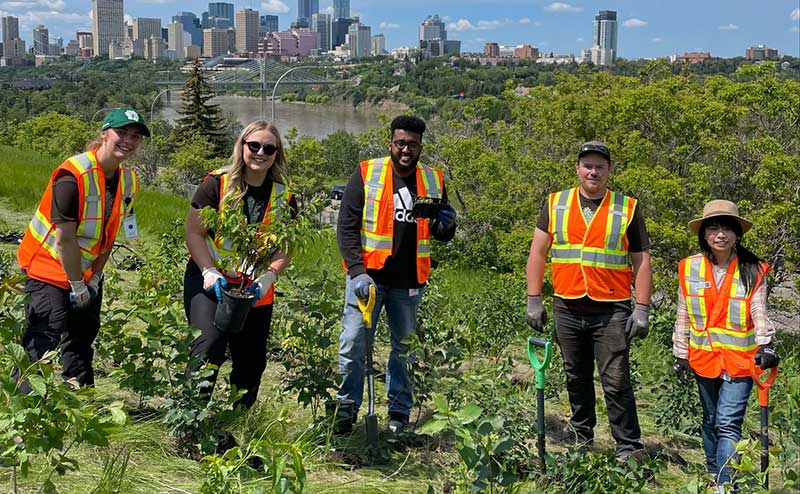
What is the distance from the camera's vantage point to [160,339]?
371 centimetres

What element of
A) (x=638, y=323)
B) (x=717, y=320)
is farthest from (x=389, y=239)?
(x=717, y=320)

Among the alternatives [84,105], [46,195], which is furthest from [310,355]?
[84,105]

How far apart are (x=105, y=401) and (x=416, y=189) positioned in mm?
1968

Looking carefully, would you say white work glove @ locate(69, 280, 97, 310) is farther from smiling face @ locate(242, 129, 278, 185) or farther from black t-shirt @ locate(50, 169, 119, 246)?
smiling face @ locate(242, 129, 278, 185)

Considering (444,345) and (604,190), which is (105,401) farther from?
(604,190)

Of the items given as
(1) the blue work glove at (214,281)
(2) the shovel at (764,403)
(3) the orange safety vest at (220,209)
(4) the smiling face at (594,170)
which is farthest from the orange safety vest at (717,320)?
(1) the blue work glove at (214,281)

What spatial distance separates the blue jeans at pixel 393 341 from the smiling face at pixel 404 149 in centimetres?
64

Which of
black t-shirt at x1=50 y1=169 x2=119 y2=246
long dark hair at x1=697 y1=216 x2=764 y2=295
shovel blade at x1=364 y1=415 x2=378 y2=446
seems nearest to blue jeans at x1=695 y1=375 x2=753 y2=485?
long dark hair at x1=697 y1=216 x2=764 y2=295

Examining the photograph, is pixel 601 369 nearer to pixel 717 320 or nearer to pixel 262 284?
pixel 717 320

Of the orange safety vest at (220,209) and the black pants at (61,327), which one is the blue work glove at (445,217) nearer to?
the orange safety vest at (220,209)

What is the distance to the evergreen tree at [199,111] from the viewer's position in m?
60.4

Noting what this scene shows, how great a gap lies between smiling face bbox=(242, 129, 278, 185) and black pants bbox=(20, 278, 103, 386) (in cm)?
99

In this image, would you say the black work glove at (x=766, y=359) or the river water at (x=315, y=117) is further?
the river water at (x=315, y=117)

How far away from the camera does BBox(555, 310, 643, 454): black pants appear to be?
441 centimetres
